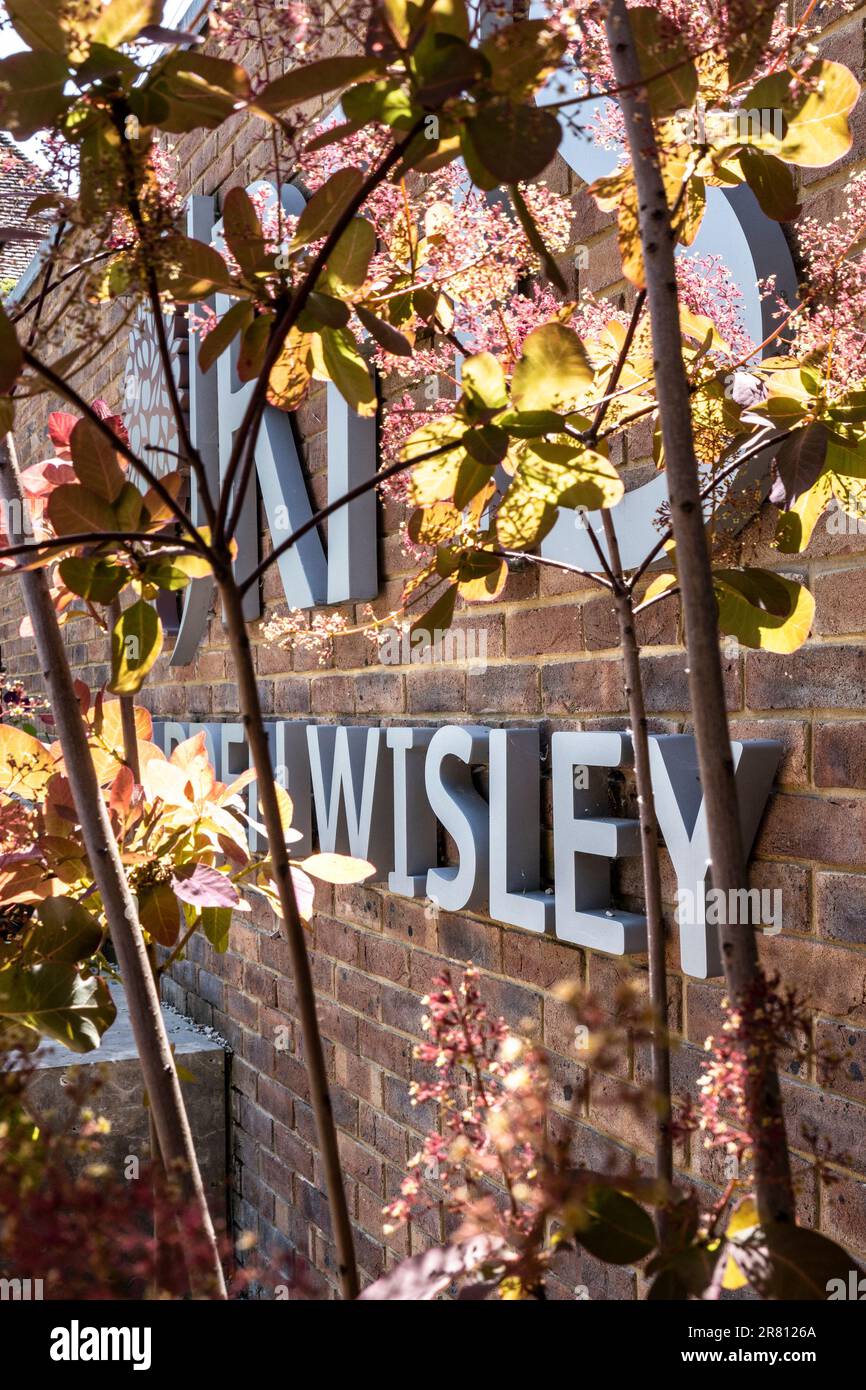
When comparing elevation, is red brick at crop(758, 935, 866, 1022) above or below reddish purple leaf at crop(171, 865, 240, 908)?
below

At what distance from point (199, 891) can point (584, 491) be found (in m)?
0.50

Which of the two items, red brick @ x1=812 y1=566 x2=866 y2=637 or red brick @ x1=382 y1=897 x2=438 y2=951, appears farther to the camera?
red brick @ x1=382 y1=897 x2=438 y2=951

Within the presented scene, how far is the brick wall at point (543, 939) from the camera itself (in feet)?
4.09

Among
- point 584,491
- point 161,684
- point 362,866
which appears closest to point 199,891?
point 362,866

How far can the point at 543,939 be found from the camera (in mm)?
1750

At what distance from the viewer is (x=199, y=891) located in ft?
3.11

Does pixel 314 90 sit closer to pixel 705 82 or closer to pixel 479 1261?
pixel 705 82

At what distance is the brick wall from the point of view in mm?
1245
